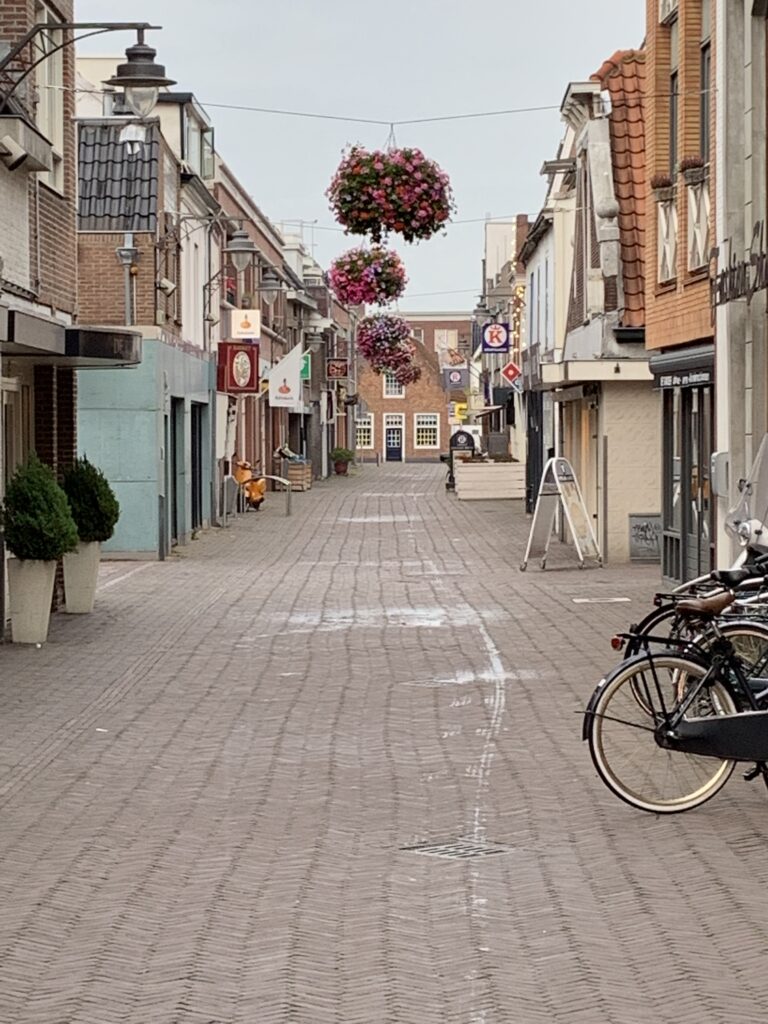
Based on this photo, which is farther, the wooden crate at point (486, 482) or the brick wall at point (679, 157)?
the wooden crate at point (486, 482)

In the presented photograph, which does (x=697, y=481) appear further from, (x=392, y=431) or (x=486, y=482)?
(x=392, y=431)

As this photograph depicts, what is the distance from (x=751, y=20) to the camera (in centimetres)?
1644

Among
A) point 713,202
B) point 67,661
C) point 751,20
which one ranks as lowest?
point 67,661

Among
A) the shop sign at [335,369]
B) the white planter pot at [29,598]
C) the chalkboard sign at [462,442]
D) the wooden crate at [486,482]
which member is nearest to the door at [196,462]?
the wooden crate at [486,482]

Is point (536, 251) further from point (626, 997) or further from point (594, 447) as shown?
point (626, 997)

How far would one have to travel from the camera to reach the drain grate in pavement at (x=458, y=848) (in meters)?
7.98

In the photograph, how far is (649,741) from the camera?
28.7 feet

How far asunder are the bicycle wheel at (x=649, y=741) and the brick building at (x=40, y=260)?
740 centimetres

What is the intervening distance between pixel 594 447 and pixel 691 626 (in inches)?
800

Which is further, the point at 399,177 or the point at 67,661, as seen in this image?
the point at 399,177

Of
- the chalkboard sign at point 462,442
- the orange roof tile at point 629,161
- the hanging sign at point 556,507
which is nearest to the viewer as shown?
the hanging sign at point 556,507

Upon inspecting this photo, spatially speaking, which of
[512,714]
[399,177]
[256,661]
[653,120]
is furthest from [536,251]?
[512,714]

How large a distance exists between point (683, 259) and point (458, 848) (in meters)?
12.7

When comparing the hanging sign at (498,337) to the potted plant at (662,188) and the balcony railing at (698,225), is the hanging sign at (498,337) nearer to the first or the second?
the potted plant at (662,188)
